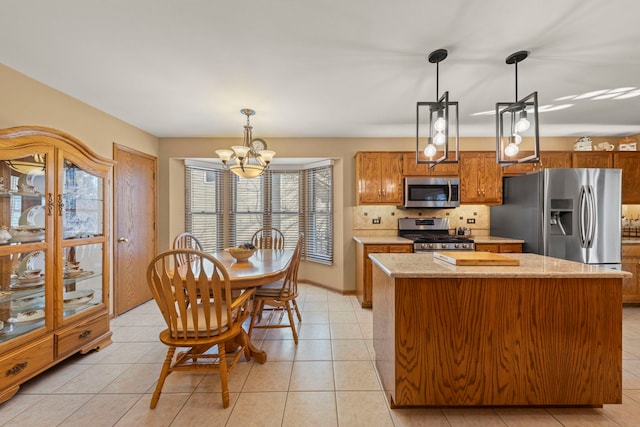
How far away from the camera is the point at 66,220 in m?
2.31

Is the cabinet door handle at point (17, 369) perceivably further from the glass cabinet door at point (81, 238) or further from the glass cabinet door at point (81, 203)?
the glass cabinet door at point (81, 203)

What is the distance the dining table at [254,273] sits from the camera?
212cm

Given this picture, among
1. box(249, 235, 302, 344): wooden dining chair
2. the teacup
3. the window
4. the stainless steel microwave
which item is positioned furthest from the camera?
the window

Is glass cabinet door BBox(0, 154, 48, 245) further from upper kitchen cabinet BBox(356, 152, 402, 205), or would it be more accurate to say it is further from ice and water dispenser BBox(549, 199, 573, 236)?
ice and water dispenser BBox(549, 199, 573, 236)

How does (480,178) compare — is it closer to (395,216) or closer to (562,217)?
(562,217)

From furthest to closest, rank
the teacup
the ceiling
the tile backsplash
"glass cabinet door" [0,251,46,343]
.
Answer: the tile backsplash < the teacup < "glass cabinet door" [0,251,46,343] < the ceiling

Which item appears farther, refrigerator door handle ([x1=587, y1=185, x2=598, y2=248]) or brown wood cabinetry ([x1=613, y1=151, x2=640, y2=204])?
brown wood cabinetry ([x1=613, y1=151, x2=640, y2=204])

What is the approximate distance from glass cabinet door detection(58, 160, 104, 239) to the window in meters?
1.93

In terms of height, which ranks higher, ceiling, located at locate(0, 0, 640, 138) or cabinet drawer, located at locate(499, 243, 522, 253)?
ceiling, located at locate(0, 0, 640, 138)

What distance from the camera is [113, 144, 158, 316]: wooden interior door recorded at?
338cm

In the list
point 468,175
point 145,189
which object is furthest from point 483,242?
point 145,189

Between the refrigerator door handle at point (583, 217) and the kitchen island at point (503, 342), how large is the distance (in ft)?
7.08

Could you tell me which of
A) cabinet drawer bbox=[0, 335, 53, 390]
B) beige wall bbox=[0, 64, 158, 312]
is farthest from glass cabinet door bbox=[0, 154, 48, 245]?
cabinet drawer bbox=[0, 335, 53, 390]

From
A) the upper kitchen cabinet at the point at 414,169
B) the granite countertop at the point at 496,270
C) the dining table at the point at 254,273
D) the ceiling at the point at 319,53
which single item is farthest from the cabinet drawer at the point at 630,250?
the dining table at the point at 254,273
